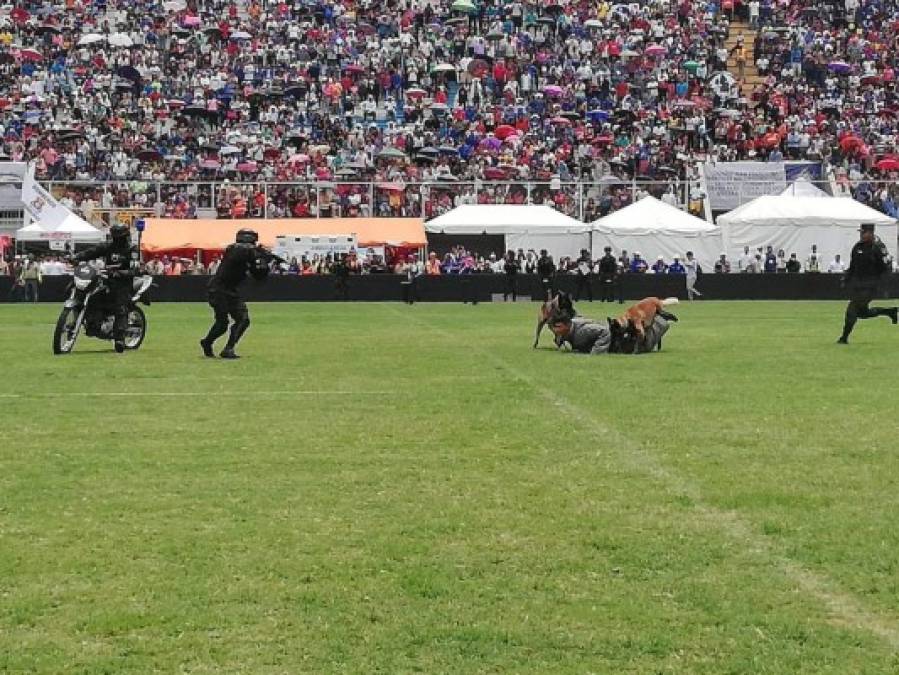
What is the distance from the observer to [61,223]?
143 feet

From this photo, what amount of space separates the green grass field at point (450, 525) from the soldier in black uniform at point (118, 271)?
3744mm

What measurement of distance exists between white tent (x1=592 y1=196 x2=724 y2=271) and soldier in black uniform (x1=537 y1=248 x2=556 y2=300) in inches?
147

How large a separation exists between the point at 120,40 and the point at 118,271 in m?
39.9

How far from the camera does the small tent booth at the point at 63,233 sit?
43000 mm

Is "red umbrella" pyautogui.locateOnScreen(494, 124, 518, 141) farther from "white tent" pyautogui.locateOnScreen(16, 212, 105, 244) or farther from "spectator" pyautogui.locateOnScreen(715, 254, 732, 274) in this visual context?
"white tent" pyautogui.locateOnScreen(16, 212, 105, 244)

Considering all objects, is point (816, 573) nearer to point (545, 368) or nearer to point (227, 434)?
point (227, 434)

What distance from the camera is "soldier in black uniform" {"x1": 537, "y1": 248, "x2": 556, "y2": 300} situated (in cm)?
4178

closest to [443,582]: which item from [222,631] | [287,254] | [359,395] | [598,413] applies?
[222,631]

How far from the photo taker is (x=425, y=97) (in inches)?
2228

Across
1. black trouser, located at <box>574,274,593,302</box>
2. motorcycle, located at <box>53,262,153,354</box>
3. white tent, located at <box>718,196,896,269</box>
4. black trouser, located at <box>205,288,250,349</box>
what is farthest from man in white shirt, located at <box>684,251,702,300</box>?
black trouser, located at <box>205,288,250,349</box>

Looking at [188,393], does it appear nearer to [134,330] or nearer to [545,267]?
[134,330]

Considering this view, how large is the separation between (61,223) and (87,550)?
3751cm

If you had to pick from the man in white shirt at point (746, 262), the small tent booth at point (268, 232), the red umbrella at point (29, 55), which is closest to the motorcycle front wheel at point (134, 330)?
the small tent booth at point (268, 232)

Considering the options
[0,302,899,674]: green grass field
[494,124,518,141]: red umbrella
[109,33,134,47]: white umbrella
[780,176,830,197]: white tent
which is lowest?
[0,302,899,674]: green grass field
